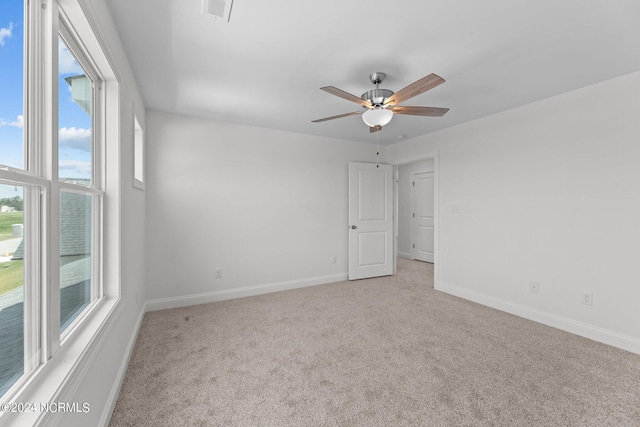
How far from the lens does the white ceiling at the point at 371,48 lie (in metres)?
1.63

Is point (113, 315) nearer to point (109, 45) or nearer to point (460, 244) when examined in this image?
point (109, 45)

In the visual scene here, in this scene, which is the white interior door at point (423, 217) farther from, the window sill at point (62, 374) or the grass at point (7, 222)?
the grass at point (7, 222)

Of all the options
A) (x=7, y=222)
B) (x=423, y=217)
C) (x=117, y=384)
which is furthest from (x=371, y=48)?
(x=423, y=217)

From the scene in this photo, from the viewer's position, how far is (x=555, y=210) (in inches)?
113

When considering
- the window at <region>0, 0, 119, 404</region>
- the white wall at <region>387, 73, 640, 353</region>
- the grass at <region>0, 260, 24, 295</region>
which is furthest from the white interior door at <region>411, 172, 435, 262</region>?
the grass at <region>0, 260, 24, 295</region>

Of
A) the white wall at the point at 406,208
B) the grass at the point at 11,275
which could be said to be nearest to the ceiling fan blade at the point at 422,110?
the grass at the point at 11,275

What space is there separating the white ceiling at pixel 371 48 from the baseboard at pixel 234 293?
234 cm

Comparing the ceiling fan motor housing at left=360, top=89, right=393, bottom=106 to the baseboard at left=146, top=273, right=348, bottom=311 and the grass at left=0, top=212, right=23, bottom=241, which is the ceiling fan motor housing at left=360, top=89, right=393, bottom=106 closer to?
the grass at left=0, top=212, right=23, bottom=241

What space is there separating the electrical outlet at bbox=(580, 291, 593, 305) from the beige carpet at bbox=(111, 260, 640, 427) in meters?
0.37

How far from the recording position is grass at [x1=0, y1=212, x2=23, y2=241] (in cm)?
85

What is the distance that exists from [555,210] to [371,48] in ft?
8.39

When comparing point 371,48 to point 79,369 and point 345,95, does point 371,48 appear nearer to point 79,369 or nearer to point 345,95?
point 345,95

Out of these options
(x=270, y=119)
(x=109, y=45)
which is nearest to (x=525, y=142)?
(x=270, y=119)

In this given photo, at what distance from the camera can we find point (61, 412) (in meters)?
0.97
